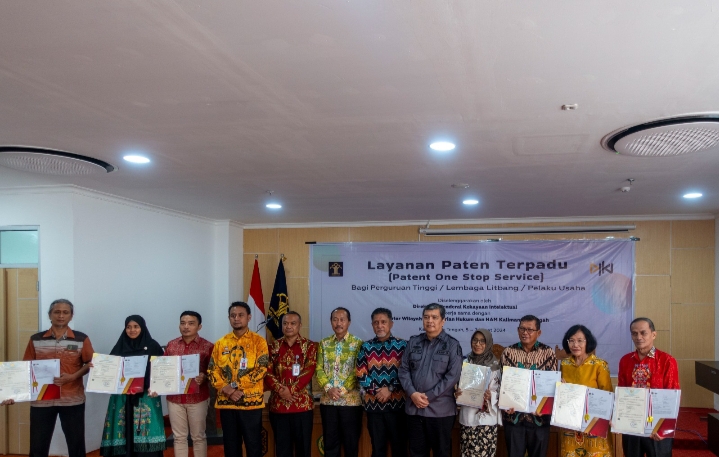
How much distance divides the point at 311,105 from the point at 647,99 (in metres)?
1.52

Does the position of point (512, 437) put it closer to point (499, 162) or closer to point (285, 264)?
point (499, 162)

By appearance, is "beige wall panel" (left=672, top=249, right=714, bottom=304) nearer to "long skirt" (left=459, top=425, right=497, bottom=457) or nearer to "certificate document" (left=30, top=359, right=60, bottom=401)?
"long skirt" (left=459, top=425, right=497, bottom=457)

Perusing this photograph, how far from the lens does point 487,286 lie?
7.47 m

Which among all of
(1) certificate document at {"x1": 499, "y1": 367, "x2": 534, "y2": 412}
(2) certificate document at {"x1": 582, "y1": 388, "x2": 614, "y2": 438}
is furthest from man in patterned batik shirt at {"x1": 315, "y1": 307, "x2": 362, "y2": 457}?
(2) certificate document at {"x1": 582, "y1": 388, "x2": 614, "y2": 438}

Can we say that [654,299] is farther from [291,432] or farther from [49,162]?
[49,162]

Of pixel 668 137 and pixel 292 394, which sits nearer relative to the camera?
pixel 668 137

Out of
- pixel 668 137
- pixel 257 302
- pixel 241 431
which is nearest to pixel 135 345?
pixel 241 431

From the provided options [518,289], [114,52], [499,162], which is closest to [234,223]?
[518,289]

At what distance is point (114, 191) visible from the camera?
5.25 meters

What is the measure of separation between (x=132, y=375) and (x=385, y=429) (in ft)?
6.56

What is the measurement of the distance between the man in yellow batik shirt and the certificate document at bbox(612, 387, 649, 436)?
2.38m

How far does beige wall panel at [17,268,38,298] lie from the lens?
5.12 m

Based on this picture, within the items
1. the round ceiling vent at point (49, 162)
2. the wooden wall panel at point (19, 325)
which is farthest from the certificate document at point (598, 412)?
the wooden wall panel at point (19, 325)

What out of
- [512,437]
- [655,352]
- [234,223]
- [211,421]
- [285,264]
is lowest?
[211,421]
